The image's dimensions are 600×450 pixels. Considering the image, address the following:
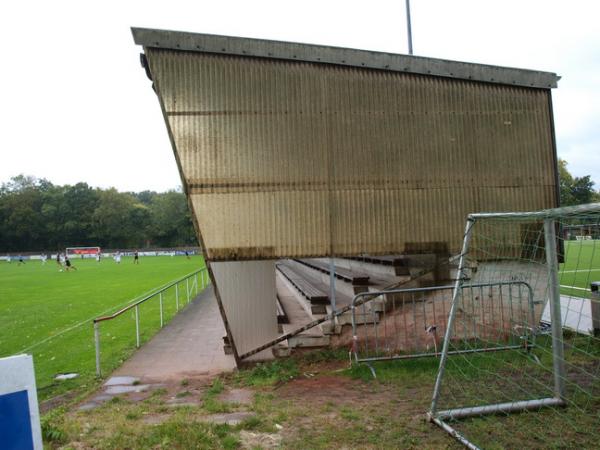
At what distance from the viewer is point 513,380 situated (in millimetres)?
5656

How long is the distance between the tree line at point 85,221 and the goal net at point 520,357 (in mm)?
86832

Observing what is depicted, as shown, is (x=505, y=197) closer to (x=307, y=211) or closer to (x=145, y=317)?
(x=307, y=211)

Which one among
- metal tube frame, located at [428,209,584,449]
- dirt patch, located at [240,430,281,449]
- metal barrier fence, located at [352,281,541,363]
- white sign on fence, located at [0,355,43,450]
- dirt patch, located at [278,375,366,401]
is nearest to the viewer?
white sign on fence, located at [0,355,43,450]

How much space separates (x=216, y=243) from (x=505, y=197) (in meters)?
4.13

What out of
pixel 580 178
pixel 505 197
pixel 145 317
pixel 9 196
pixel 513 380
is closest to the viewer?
pixel 513 380

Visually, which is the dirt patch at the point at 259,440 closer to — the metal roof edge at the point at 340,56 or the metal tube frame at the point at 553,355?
the metal tube frame at the point at 553,355

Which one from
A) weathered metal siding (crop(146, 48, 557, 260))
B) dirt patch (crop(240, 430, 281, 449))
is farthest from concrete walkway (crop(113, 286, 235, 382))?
dirt patch (crop(240, 430, 281, 449))

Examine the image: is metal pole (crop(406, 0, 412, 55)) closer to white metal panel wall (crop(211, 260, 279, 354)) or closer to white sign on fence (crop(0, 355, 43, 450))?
white metal panel wall (crop(211, 260, 279, 354))

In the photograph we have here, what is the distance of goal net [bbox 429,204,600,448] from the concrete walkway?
143 inches

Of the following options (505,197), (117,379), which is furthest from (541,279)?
(117,379)

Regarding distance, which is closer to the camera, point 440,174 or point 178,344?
point 440,174

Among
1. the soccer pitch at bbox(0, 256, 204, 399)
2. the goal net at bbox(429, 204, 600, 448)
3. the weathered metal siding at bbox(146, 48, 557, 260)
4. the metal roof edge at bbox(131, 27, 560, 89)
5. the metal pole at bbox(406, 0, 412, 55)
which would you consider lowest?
the soccer pitch at bbox(0, 256, 204, 399)

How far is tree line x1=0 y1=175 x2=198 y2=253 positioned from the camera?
87.9 m

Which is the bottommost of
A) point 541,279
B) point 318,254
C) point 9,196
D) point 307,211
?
point 541,279
